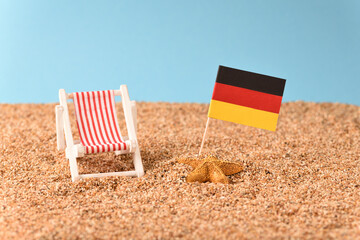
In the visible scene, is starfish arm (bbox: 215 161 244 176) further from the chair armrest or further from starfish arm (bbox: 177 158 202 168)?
the chair armrest

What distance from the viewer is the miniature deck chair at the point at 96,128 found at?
3.93 meters

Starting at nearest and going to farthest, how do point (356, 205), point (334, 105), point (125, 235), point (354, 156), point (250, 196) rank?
1. point (125, 235)
2. point (356, 205)
3. point (250, 196)
4. point (354, 156)
5. point (334, 105)

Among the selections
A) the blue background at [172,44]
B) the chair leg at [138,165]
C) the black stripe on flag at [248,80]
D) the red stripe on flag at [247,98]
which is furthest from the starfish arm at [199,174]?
the blue background at [172,44]

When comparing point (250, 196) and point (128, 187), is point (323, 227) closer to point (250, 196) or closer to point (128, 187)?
point (250, 196)

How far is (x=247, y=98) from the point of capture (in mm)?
4094

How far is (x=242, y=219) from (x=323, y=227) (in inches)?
21.7

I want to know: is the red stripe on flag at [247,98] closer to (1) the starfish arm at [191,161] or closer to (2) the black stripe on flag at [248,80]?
(2) the black stripe on flag at [248,80]

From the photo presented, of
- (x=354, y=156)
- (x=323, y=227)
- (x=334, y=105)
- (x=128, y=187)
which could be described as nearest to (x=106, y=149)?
(x=128, y=187)

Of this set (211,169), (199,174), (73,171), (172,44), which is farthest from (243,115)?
(172,44)

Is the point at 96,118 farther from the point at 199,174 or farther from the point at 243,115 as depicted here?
the point at 243,115

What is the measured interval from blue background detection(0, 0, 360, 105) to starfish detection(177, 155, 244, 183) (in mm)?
3731

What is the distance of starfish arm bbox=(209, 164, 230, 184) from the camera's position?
12.4ft

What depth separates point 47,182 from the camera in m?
3.92

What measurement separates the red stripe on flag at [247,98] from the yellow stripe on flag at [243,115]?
40mm
